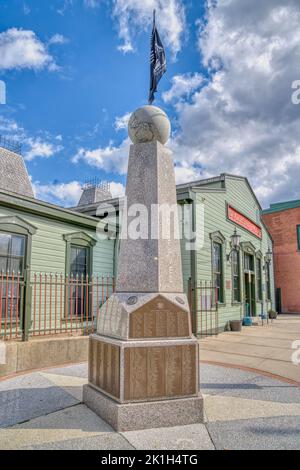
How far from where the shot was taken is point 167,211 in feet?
14.6

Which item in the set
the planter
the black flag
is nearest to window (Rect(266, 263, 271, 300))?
the planter

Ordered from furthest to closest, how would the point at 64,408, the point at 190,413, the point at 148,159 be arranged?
the point at 148,159
the point at 64,408
the point at 190,413

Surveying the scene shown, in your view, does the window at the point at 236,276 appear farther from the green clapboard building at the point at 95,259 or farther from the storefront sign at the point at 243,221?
the storefront sign at the point at 243,221

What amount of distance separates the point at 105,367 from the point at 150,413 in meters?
0.76

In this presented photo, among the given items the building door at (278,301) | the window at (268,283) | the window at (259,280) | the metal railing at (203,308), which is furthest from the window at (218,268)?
the building door at (278,301)

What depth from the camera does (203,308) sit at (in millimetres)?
11578

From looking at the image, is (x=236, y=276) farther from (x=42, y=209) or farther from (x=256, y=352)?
(x=42, y=209)

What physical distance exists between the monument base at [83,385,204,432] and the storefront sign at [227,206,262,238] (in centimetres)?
1128

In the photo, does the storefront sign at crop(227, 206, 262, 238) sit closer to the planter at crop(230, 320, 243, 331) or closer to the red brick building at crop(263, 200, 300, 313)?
the planter at crop(230, 320, 243, 331)

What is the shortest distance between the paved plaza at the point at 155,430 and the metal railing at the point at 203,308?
5.07 meters

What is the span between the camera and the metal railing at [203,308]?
1066 cm
